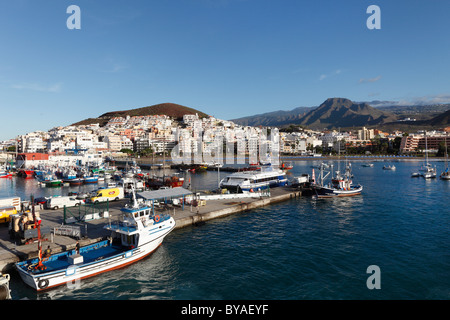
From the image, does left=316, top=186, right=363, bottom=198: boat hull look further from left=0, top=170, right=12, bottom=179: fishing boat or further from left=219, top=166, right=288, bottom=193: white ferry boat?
left=0, top=170, right=12, bottom=179: fishing boat

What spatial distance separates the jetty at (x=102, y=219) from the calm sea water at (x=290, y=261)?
1125 mm

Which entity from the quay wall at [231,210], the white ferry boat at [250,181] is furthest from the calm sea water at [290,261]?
the white ferry boat at [250,181]

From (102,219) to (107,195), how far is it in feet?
29.7

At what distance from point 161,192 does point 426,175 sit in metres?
62.3

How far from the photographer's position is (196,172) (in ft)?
285

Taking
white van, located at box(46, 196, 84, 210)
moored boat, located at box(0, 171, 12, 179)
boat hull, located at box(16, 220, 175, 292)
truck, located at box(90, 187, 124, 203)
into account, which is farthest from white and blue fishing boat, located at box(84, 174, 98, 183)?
boat hull, located at box(16, 220, 175, 292)

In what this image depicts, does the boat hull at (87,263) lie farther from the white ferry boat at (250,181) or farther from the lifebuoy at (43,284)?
the white ferry boat at (250,181)

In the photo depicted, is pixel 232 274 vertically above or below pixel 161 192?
below

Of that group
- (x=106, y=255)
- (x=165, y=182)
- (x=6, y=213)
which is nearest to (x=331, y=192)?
(x=165, y=182)
